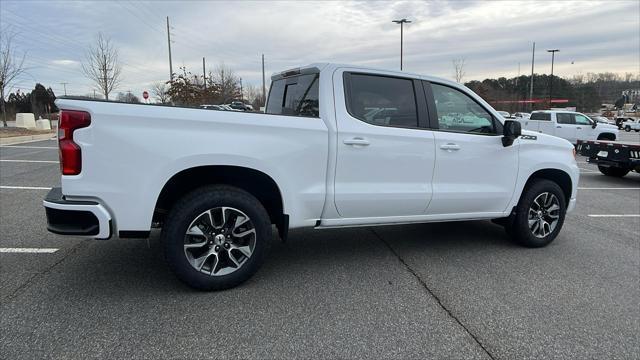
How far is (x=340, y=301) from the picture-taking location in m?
3.62

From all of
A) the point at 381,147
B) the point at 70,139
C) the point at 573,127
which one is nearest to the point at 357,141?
the point at 381,147

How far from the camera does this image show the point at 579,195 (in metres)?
8.89

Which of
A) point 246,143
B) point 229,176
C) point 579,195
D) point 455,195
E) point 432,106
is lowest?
point 579,195

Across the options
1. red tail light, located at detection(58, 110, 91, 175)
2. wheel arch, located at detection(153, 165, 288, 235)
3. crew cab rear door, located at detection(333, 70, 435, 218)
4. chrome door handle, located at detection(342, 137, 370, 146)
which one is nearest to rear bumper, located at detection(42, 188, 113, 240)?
red tail light, located at detection(58, 110, 91, 175)

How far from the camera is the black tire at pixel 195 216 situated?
3.48m

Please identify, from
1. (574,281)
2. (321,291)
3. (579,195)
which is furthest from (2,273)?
(579,195)

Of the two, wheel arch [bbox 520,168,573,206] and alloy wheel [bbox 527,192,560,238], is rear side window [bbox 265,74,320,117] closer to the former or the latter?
wheel arch [bbox 520,168,573,206]

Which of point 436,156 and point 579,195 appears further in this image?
point 579,195

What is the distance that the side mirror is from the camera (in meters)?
4.59

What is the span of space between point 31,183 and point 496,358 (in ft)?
29.1

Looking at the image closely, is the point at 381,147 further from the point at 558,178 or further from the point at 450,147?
the point at 558,178

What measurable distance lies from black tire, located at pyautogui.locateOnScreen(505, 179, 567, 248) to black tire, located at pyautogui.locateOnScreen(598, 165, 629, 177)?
8.29 meters

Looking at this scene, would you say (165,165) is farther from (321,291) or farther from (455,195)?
(455,195)

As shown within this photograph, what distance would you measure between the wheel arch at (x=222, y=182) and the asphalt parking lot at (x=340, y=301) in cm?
65
